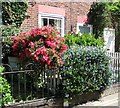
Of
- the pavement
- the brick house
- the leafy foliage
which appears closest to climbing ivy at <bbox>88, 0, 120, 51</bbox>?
the leafy foliage

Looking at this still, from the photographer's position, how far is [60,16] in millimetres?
11164

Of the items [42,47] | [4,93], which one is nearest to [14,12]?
[42,47]

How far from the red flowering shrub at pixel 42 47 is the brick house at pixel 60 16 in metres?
3.10

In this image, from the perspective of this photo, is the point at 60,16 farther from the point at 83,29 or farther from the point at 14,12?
the point at 14,12

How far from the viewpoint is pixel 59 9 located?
11086mm

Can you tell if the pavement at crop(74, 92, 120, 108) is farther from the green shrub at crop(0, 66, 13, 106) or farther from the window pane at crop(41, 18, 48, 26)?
the window pane at crop(41, 18, 48, 26)

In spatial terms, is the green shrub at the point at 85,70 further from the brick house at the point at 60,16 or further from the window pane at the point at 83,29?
the window pane at the point at 83,29

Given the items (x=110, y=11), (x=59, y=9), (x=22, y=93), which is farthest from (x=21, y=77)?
(x=110, y=11)

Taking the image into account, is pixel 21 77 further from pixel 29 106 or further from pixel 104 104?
pixel 104 104

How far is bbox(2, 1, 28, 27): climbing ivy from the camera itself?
8.84 m

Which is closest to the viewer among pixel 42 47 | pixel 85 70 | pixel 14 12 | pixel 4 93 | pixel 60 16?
pixel 4 93

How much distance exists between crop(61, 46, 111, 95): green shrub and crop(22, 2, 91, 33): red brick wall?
11.1 feet

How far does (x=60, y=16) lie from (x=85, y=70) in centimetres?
460

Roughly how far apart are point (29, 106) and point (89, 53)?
2.18 metres
